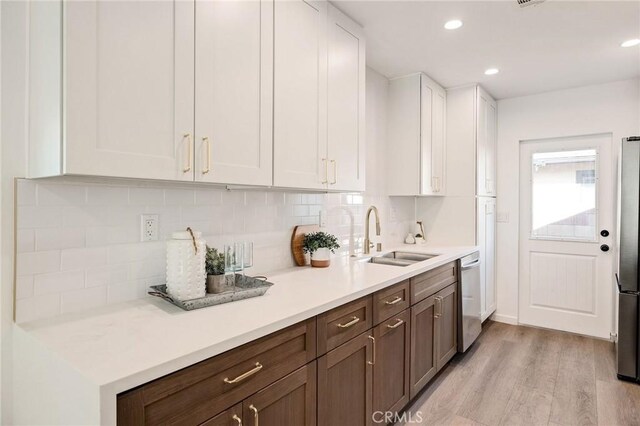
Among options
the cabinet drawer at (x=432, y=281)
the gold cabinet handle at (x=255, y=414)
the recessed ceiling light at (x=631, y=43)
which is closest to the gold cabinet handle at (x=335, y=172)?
the cabinet drawer at (x=432, y=281)

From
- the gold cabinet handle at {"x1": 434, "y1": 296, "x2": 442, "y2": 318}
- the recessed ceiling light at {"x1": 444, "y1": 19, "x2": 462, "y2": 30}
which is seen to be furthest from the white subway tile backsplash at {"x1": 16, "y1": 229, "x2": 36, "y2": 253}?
the recessed ceiling light at {"x1": 444, "y1": 19, "x2": 462, "y2": 30}

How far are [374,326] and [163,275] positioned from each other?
1.05 metres

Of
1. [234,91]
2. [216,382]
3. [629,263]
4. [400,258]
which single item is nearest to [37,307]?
[216,382]

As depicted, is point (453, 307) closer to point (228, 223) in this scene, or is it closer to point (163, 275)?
point (228, 223)

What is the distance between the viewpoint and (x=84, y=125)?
1.07 m

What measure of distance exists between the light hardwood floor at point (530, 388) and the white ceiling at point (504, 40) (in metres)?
2.48

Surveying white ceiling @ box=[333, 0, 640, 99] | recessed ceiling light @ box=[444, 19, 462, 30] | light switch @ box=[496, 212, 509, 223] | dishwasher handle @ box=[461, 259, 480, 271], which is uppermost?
white ceiling @ box=[333, 0, 640, 99]

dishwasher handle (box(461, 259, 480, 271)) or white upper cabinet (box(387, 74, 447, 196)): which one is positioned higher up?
white upper cabinet (box(387, 74, 447, 196))

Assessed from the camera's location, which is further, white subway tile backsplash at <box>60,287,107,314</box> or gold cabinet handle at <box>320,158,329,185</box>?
gold cabinet handle at <box>320,158,329,185</box>

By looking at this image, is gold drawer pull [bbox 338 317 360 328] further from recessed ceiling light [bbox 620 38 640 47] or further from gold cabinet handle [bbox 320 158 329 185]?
recessed ceiling light [bbox 620 38 640 47]

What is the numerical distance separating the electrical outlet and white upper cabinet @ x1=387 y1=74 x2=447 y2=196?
2289 mm

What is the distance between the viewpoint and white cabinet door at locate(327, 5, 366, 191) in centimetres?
210

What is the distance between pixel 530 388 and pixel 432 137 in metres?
2.19

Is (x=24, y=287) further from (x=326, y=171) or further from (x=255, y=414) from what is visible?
(x=326, y=171)
